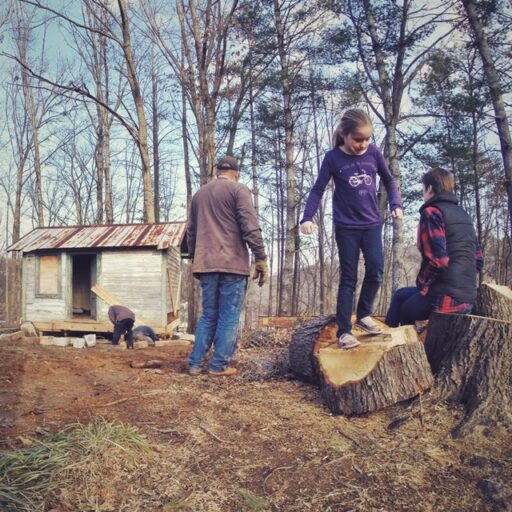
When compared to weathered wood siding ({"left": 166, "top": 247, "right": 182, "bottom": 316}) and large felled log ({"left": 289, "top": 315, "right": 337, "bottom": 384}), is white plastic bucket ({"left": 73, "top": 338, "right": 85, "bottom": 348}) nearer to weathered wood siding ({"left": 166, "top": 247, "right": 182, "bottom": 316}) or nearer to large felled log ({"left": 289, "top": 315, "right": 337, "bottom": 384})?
weathered wood siding ({"left": 166, "top": 247, "right": 182, "bottom": 316})

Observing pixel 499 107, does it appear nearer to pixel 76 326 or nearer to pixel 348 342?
pixel 348 342

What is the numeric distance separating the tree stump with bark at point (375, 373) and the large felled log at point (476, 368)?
0.18 m

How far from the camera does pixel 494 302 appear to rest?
3320 millimetres

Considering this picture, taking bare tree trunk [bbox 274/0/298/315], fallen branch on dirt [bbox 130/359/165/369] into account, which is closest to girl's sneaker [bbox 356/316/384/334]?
fallen branch on dirt [bbox 130/359/165/369]

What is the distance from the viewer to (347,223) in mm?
3719

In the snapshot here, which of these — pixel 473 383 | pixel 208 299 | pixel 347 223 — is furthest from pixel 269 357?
pixel 473 383

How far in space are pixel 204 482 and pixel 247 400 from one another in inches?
48.6

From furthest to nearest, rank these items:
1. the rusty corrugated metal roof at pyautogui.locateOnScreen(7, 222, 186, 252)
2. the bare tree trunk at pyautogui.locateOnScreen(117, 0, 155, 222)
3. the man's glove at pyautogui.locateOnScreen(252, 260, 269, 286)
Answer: the bare tree trunk at pyautogui.locateOnScreen(117, 0, 155, 222) → the rusty corrugated metal roof at pyautogui.locateOnScreen(7, 222, 186, 252) → the man's glove at pyautogui.locateOnScreen(252, 260, 269, 286)

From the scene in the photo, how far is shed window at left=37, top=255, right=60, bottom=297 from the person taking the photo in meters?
12.9

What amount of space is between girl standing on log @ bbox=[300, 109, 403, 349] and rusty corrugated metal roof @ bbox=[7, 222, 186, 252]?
345 inches

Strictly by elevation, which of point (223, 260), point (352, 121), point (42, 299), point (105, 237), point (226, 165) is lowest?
point (42, 299)

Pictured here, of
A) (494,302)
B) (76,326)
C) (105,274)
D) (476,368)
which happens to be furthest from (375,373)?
(76,326)

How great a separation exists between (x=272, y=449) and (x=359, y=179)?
7.95 ft

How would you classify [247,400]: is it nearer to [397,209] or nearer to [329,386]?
[329,386]
